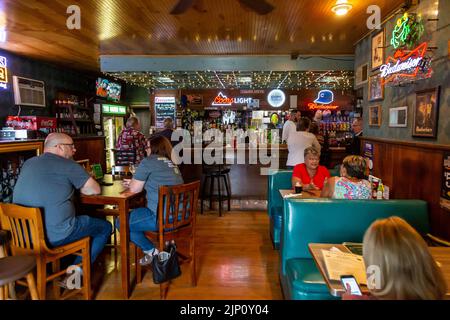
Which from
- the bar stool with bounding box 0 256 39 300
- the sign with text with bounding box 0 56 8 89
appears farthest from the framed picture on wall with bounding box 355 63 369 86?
the sign with text with bounding box 0 56 8 89

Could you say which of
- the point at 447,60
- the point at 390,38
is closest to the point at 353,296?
the point at 447,60

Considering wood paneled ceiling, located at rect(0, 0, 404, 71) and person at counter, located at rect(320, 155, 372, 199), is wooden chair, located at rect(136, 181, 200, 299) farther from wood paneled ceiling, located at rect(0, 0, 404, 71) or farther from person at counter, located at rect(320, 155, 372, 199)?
wood paneled ceiling, located at rect(0, 0, 404, 71)

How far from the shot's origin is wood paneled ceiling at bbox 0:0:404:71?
3979 mm

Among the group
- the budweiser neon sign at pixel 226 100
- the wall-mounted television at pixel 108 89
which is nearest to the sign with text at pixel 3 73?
the wall-mounted television at pixel 108 89

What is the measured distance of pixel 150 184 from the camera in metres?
3.10

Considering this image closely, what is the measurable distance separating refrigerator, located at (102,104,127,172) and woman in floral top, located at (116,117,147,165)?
440 centimetres

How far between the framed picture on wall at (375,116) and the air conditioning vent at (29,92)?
693 centimetres

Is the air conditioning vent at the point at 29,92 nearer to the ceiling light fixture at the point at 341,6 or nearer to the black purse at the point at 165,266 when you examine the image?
the black purse at the point at 165,266

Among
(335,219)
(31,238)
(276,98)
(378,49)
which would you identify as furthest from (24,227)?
(276,98)

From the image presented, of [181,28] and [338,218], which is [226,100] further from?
[338,218]

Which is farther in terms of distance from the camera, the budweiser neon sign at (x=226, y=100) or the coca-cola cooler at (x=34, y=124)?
the budweiser neon sign at (x=226, y=100)

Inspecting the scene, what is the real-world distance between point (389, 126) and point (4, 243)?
436 centimetres

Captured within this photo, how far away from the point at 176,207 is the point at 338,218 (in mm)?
1465

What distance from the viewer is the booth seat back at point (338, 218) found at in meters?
2.62
